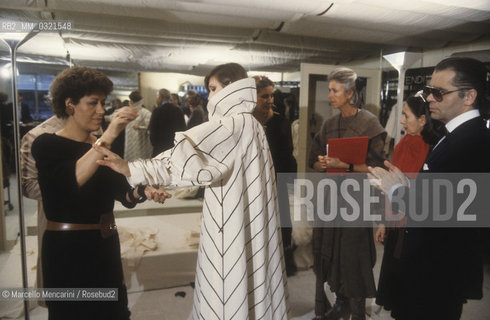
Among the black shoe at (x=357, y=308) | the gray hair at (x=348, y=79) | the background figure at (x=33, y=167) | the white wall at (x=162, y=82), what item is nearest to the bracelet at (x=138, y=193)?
the background figure at (x=33, y=167)

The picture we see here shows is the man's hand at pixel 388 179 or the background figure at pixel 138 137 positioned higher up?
the background figure at pixel 138 137

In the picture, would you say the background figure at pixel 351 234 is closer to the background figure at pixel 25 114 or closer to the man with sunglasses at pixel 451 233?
the man with sunglasses at pixel 451 233

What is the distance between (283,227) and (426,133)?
138cm

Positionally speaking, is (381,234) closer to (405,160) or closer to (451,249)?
(405,160)

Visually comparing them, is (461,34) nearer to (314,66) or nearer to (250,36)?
(314,66)

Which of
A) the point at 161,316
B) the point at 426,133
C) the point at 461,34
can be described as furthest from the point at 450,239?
the point at 461,34

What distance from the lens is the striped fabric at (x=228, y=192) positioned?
3.89 ft

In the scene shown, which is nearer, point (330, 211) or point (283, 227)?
point (330, 211)

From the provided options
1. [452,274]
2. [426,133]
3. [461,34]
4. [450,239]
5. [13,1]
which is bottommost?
[452,274]

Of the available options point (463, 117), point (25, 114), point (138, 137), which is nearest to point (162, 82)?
point (138, 137)

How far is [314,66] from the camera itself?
3.68 meters

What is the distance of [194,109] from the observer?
271 cm

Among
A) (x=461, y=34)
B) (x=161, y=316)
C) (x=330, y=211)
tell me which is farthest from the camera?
(x=461, y=34)

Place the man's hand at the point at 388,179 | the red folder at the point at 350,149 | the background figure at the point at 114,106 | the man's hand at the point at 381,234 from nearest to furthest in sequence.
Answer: the man's hand at the point at 388,179 → the background figure at the point at 114,106 → the red folder at the point at 350,149 → the man's hand at the point at 381,234
